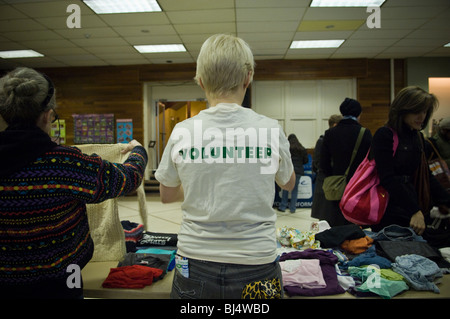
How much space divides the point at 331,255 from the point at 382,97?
7665mm

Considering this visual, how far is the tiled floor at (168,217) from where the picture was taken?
438cm

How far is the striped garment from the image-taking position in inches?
35.6

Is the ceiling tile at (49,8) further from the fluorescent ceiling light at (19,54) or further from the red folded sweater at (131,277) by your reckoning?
the red folded sweater at (131,277)

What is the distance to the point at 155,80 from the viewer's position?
824 cm

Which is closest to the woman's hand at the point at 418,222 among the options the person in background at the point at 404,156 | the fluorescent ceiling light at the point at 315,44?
the person in background at the point at 404,156

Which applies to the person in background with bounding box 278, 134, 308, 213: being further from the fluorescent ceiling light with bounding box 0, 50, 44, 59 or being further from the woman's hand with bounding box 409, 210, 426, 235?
the fluorescent ceiling light with bounding box 0, 50, 44, 59

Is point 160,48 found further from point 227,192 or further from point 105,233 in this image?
point 227,192

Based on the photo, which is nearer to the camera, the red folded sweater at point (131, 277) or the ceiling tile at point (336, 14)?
the red folded sweater at point (131, 277)

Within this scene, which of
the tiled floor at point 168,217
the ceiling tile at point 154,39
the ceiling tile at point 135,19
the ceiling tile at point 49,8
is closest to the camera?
the tiled floor at point 168,217

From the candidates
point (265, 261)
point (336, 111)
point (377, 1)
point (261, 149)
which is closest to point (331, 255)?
point (265, 261)

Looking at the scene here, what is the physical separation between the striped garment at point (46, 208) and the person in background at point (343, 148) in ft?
6.01

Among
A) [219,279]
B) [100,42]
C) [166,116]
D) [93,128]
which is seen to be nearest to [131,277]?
[219,279]

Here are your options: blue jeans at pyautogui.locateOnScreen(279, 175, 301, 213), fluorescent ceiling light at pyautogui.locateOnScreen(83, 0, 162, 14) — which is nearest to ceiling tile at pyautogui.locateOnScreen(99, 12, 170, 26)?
fluorescent ceiling light at pyautogui.locateOnScreen(83, 0, 162, 14)

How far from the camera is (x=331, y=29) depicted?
586 centimetres
